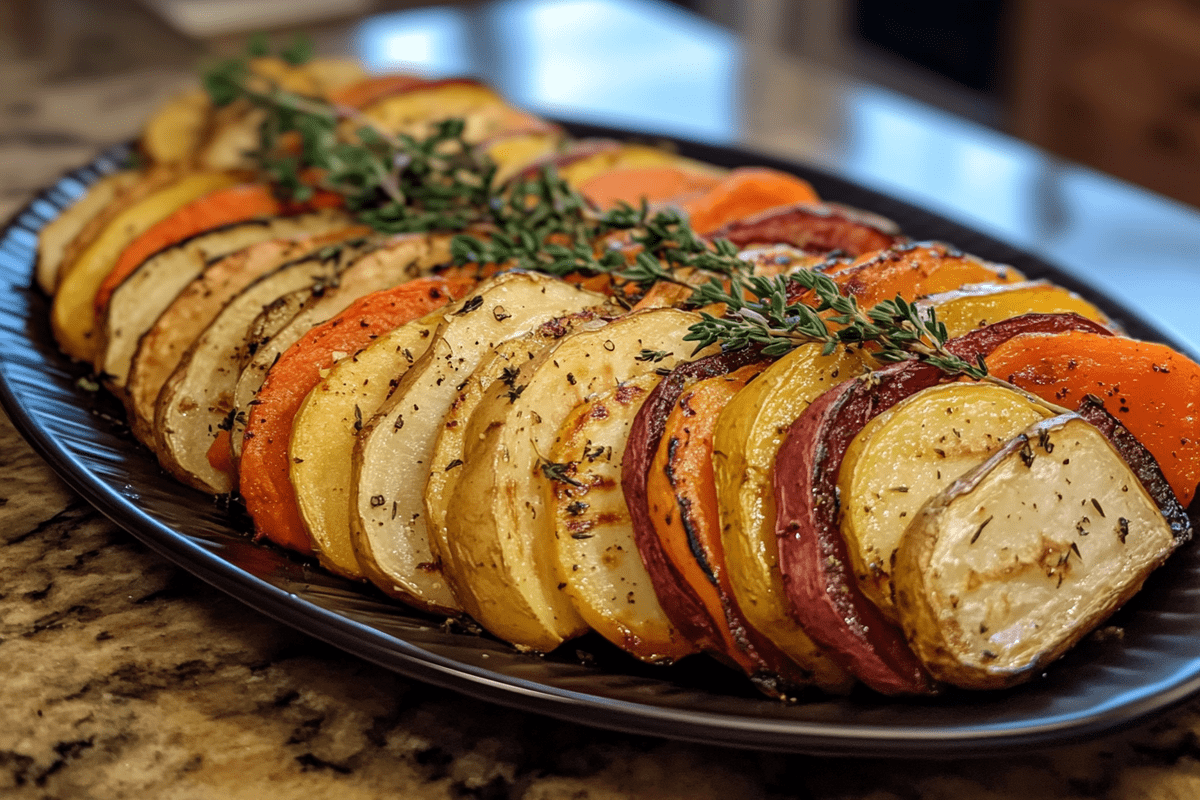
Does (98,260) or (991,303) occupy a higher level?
(991,303)

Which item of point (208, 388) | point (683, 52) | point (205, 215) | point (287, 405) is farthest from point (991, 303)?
point (683, 52)

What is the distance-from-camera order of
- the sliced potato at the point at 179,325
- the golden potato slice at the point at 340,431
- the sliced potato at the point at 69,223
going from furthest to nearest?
the sliced potato at the point at 69,223
the sliced potato at the point at 179,325
the golden potato slice at the point at 340,431

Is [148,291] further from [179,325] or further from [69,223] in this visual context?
[69,223]

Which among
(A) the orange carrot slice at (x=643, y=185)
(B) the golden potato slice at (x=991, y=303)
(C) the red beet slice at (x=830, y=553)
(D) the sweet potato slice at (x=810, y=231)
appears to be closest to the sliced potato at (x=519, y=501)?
(C) the red beet slice at (x=830, y=553)

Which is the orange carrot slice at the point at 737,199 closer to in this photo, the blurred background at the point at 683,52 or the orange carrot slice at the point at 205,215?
the orange carrot slice at the point at 205,215

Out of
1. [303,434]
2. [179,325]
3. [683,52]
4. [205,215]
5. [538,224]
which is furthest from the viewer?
[683,52]

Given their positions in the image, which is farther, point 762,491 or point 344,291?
point 344,291

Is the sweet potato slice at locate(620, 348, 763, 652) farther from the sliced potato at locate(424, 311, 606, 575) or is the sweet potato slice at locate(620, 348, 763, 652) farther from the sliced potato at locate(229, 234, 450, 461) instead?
the sliced potato at locate(229, 234, 450, 461)
